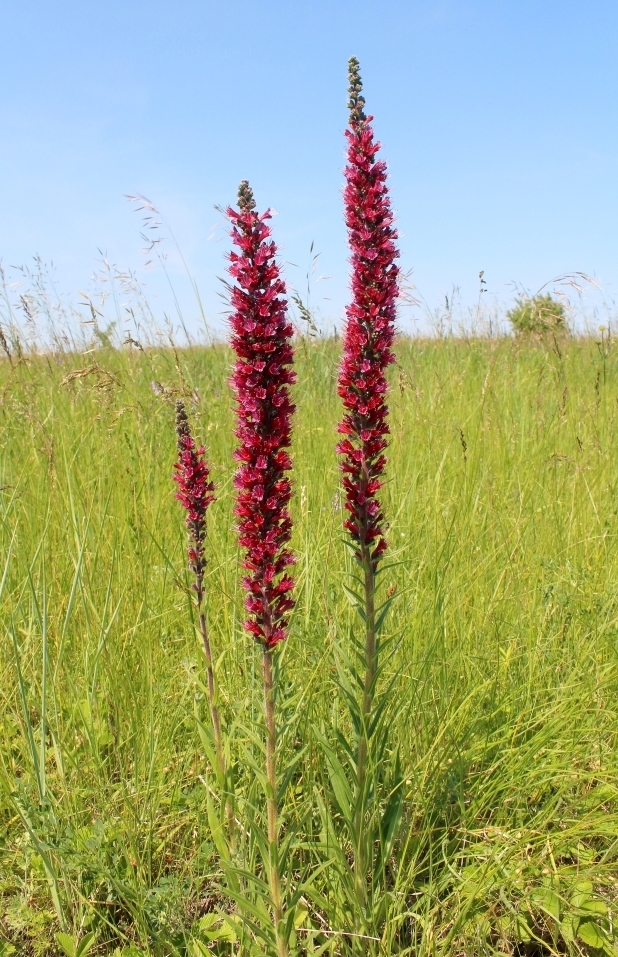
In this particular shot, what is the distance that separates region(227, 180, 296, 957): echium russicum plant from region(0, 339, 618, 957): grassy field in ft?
0.76

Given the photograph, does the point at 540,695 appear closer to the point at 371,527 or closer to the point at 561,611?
the point at 561,611

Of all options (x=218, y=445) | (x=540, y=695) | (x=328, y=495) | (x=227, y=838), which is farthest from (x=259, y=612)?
(x=218, y=445)

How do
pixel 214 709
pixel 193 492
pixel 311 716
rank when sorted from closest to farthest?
pixel 214 709 → pixel 193 492 → pixel 311 716

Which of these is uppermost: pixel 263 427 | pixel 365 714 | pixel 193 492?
pixel 263 427

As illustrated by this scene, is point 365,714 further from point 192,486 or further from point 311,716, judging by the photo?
point 192,486

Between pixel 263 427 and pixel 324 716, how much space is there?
1203 mm

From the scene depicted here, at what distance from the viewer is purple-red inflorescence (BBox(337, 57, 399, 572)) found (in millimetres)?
1705

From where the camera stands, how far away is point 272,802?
1.62m

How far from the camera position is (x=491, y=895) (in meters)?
1.97

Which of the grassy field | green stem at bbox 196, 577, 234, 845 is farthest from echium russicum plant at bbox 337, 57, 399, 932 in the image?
green stem at bbox 196, 577, 234, 845

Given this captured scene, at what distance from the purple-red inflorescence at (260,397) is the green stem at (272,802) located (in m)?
0.09

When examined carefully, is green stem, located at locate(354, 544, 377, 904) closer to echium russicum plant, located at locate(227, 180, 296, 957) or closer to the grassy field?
the grassy field

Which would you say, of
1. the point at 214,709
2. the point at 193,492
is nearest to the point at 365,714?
the point at 214,709

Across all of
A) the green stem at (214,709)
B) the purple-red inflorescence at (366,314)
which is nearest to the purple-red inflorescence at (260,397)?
the purple-red inflorescence at (366,314)
